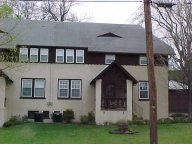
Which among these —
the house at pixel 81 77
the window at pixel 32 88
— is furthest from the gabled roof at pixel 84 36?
the window at pixel 32 88

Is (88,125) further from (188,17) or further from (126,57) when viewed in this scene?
(188,17)

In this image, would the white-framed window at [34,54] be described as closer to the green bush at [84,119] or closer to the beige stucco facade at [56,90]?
the beige stucco facade at [56,90]

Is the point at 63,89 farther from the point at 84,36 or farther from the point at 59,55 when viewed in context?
the point at 84,36

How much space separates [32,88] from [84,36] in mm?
7894

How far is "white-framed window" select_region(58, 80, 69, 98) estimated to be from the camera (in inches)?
1630

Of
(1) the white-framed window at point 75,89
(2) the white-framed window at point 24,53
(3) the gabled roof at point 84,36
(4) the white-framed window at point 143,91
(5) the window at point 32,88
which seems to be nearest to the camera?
(2) the white-framed window at point 24,53

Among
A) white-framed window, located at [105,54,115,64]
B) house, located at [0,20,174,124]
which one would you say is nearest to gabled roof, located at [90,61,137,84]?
house, located at [0,20,174,124]

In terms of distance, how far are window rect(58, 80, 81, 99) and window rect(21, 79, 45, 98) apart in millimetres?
1736

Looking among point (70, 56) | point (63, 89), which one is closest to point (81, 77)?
point (63, 89)

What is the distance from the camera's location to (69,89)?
41.5 metres

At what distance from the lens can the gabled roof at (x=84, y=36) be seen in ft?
138

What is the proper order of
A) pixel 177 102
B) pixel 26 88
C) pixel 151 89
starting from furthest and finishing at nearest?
pixel 177 102 < pixel 26 88 < pixel 151 89

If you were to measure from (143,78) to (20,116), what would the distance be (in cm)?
1271

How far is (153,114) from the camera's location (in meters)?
18.7
